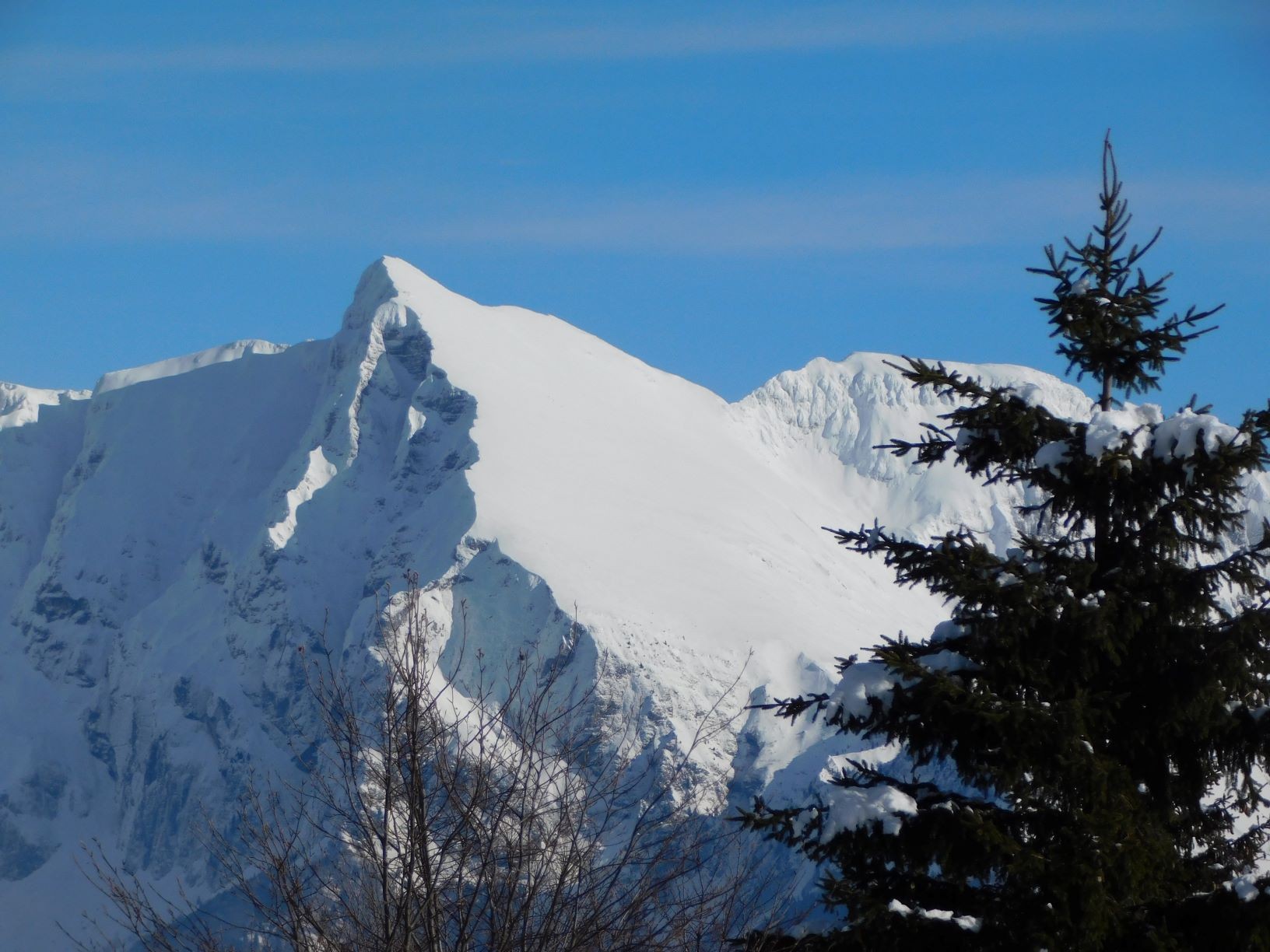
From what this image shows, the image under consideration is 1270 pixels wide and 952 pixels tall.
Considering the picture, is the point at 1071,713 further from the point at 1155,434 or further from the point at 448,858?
the point at 448,858

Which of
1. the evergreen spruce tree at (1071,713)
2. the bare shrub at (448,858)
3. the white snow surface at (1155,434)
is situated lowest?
the bare shrub at (448,858)

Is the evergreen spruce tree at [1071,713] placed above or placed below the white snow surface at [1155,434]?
below

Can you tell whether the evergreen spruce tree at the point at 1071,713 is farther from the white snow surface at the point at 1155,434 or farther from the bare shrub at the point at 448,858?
the bare shrub at the point at 448,858

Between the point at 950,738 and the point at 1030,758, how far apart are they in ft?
2.05

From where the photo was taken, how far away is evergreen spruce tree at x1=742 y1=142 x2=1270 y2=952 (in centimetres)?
1042

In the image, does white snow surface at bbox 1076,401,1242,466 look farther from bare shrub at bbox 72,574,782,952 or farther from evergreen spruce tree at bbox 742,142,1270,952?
bare shrub at bbox 72,574,782,952

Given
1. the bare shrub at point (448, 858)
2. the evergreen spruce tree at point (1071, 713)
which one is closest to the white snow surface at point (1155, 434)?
the evergreen spruce tree at point (1071, 713)

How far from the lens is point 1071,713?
10438mm

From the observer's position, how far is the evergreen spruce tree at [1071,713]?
34.2 feet

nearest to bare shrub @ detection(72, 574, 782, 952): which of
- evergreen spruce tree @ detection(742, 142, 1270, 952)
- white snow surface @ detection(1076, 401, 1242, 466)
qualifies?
evergreen spruce tree @ detection(742, 142, 1270, 952)

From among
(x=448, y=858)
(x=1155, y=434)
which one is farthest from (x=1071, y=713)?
(x=448, y=858)

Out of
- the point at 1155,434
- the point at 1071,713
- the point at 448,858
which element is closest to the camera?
the point at 1071,713

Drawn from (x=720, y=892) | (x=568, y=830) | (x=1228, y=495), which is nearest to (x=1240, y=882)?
(x=1228, y=495)

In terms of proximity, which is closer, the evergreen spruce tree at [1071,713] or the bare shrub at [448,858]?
the evergreen spruce tree at [1071,713]
